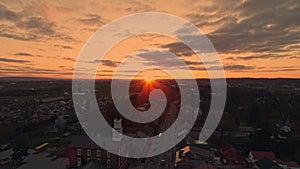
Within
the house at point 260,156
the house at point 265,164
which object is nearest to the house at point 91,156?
the house at point 265,164

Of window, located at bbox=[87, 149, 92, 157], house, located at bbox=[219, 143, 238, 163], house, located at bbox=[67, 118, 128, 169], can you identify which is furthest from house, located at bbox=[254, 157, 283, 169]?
window, located at bbox=[87, 149, 92, 157]

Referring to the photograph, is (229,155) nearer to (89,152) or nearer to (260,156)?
(260,156)

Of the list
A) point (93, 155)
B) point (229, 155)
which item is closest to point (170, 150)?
point (229, 155)

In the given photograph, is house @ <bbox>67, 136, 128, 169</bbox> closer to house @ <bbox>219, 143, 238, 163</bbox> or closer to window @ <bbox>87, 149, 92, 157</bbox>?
window @ <bbox>87, 149, 92, 157</bbox>

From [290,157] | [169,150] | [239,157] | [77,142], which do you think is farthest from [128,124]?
[290,157]

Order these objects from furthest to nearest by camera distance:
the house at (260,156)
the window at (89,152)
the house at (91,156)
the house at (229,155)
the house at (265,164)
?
the house at (229,155) < the house at (260,156) < the window at (89,152) < the house at (265,164) < the house at (91,156)

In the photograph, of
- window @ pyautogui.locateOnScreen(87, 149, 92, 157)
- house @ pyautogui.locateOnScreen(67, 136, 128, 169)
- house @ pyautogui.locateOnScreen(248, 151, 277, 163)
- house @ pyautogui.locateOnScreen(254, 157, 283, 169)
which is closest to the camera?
house @ pyautogui.locateOnScreen(67, 136, 128, 169)

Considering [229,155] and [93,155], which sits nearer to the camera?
[93,155]

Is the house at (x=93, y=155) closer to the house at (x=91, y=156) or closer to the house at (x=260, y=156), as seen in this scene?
the house at (x=91, y=156)
